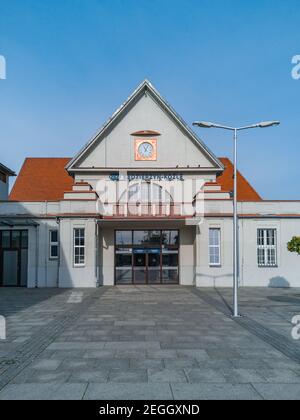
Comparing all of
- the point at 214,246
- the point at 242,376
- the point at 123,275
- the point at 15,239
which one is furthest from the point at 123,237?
the point at 242,376

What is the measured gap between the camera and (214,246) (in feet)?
82.4

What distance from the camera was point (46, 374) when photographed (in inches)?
282

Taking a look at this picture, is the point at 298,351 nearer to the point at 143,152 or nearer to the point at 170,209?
the point at 170,209

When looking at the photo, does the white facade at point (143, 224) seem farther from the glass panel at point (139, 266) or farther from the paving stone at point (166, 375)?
the paving stone at point (166, 375)

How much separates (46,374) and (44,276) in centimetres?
1855

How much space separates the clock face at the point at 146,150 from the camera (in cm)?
2819

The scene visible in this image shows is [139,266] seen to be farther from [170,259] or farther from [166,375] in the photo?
[166,375]

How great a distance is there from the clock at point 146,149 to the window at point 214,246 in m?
6.71

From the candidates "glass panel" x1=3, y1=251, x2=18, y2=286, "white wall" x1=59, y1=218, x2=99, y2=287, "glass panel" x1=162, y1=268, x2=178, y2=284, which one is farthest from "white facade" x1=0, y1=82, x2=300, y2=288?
"glass panel" x1=3, y1=251, x2=18, y2=286

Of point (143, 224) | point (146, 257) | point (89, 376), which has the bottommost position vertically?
point (89, 376)

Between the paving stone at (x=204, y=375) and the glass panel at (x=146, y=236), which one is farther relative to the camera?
the glass panel at (x=146, y=236)

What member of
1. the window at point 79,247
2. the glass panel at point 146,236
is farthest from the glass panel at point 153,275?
the window at point 79,247

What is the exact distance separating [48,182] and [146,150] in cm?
1033
